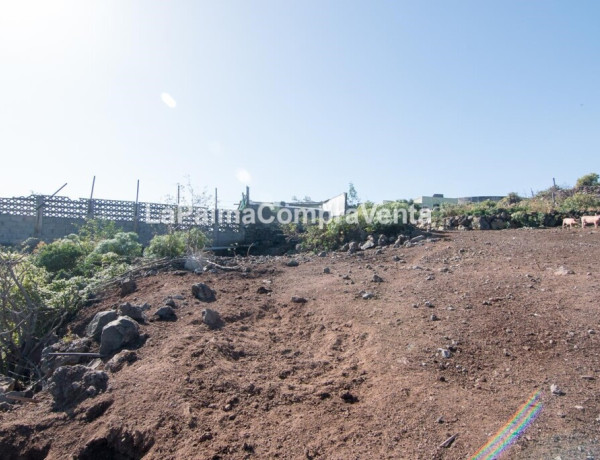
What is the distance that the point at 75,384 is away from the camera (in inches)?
102

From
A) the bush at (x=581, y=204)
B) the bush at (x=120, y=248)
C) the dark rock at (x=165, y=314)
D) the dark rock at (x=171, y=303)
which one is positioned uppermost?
the bush at (x=581, y=204)

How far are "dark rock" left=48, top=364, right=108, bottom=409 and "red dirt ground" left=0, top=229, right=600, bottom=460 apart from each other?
0.28 feet

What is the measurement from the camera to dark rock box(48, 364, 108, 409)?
8.36 feet

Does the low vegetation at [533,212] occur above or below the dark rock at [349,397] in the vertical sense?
above

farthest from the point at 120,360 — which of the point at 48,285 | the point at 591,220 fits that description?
the point at 591,220

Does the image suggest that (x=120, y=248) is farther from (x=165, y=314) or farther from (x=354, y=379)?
(x=354, y=379)

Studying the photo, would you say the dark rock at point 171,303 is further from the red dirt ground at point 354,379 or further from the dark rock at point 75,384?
the dark rock at point 75,384

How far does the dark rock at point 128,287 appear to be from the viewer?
455 centimetres

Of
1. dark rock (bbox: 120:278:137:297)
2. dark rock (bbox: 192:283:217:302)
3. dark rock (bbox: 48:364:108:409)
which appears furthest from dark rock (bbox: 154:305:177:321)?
dark rock (bbox: 120:278:137:297)

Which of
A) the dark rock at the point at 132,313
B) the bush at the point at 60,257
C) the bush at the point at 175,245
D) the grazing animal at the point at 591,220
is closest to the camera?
the dark rock at the point at 132,313

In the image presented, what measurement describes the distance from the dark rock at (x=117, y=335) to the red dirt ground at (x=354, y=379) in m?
0.12

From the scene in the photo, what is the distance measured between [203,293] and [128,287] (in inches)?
44.3

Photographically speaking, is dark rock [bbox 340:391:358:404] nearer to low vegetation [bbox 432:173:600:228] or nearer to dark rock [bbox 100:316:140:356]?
dark rock [bbox 100:316:140:356]

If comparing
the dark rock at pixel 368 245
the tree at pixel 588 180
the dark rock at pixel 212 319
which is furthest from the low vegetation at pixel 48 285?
the tree at pixel 588 180
